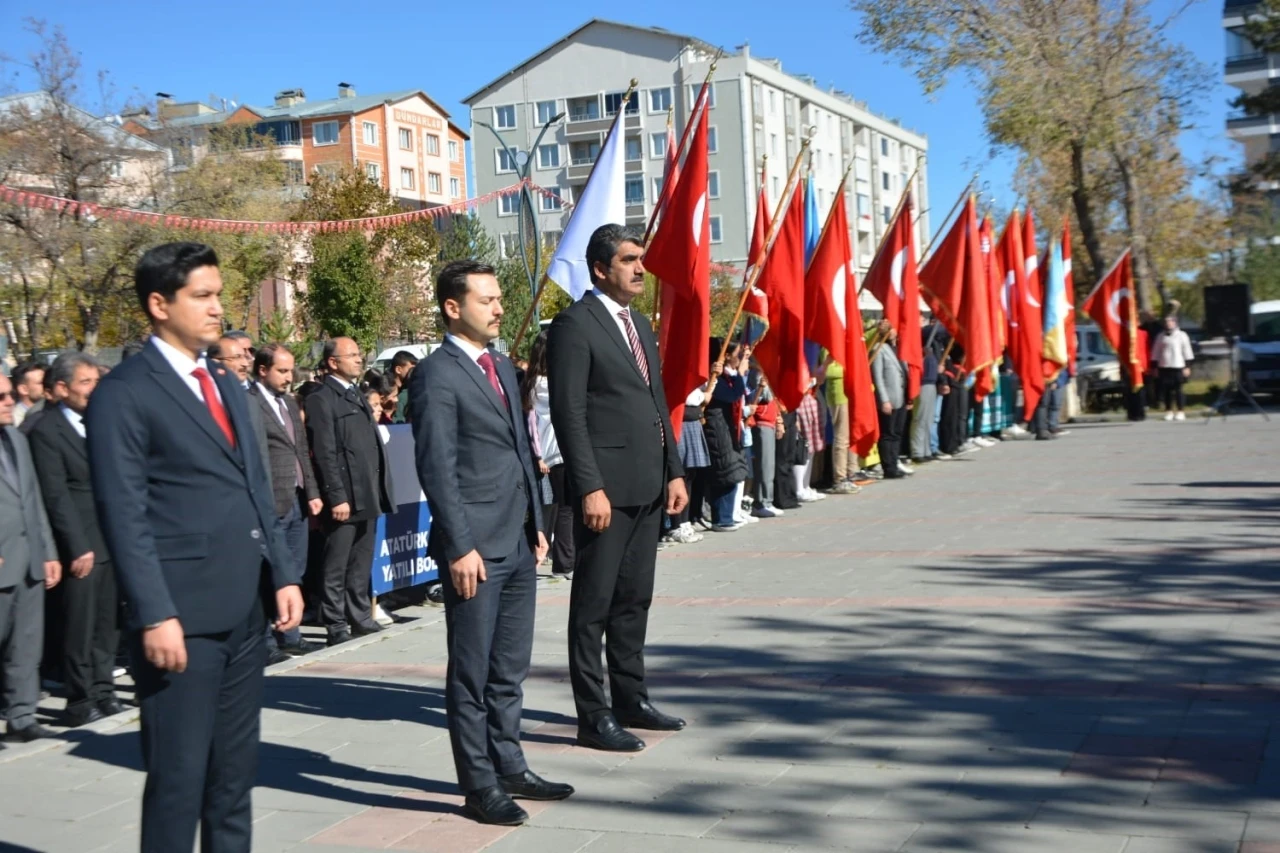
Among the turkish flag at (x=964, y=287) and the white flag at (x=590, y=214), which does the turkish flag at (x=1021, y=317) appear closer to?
the turkish flag at (x=964, y=287)

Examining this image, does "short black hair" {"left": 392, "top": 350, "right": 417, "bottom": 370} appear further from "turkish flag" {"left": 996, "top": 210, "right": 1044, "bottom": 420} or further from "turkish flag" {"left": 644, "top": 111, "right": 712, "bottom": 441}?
"turkish flag" {"left": 996, "top": 210, "right": 1044, "bottom": 420}

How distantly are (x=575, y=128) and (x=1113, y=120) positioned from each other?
63.0 metres

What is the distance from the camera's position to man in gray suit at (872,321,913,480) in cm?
1847

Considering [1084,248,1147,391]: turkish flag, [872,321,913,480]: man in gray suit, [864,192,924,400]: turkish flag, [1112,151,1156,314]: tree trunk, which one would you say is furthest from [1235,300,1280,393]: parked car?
[864,192,924,400]: turkish flag

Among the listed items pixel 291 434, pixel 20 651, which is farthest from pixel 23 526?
pixel 291 434

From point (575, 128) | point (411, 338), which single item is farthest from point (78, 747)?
point (575, 128)

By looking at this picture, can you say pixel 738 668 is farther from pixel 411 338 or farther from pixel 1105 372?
pixel 411 338

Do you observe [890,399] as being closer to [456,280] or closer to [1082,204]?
[456,280]

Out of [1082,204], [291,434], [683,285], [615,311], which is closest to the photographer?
[615,311]

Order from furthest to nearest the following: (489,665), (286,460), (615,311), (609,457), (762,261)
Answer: (762,261) → (286,460) → (615,311) → (609,457) → (489,665)

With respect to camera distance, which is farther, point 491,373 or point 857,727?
point 857,727

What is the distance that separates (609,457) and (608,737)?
122 centimetres

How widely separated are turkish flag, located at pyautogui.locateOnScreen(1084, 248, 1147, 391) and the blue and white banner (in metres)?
19.0

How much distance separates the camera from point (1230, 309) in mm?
31109
